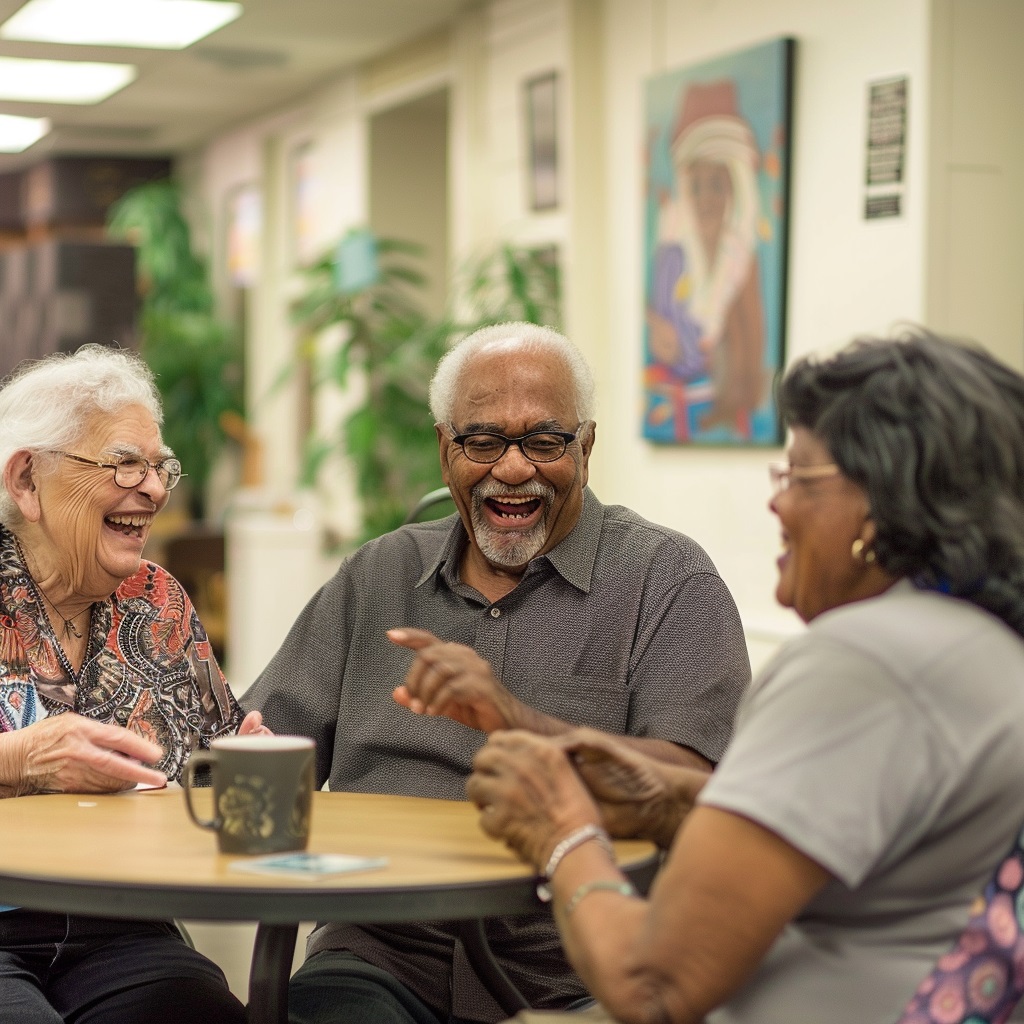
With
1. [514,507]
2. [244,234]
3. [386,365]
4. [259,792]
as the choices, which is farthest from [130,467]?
[244,234]

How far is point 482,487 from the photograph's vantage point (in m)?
2.32

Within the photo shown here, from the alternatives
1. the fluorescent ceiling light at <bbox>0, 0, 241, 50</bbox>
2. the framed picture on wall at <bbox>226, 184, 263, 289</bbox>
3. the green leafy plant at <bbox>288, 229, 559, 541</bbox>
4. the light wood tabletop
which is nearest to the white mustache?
the light wood tabletop

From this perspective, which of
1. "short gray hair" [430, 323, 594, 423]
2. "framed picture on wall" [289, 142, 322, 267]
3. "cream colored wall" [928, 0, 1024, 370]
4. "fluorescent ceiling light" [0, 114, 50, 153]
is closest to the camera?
"short gray hair" [430, 323, 594, 423]

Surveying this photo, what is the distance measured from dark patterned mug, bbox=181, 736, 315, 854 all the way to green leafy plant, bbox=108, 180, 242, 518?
8.18 metres

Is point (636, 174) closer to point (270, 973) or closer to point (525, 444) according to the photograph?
point (525, 444)

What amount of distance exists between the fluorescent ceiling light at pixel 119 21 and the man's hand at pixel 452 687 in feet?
17.3

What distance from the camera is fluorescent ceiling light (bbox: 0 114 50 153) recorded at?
30.2 ft

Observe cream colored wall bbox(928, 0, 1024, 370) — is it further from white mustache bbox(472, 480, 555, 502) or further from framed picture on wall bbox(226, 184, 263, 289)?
framed picture on wall bbox(226, 184, 263, 289)

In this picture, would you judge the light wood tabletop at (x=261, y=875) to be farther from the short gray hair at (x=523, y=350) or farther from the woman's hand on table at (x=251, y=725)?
the short gray hair at (x=523, y=350)

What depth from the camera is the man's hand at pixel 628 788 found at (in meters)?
1.69

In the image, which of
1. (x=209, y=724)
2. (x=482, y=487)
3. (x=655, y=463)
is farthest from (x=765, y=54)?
(x=209, y=724)

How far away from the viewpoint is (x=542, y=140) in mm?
6207

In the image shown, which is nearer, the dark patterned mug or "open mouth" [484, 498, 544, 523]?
the dark patterned mug

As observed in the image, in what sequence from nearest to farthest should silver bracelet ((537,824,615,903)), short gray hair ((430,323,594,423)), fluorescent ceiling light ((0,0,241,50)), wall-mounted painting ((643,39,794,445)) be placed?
silver bracelet ((537,824,615,903)), short gray hair ((430,323,594,423)), wall-mounted painting ((643,39,794,445)), fluorescent ceiling light ((0,0,241,50))
